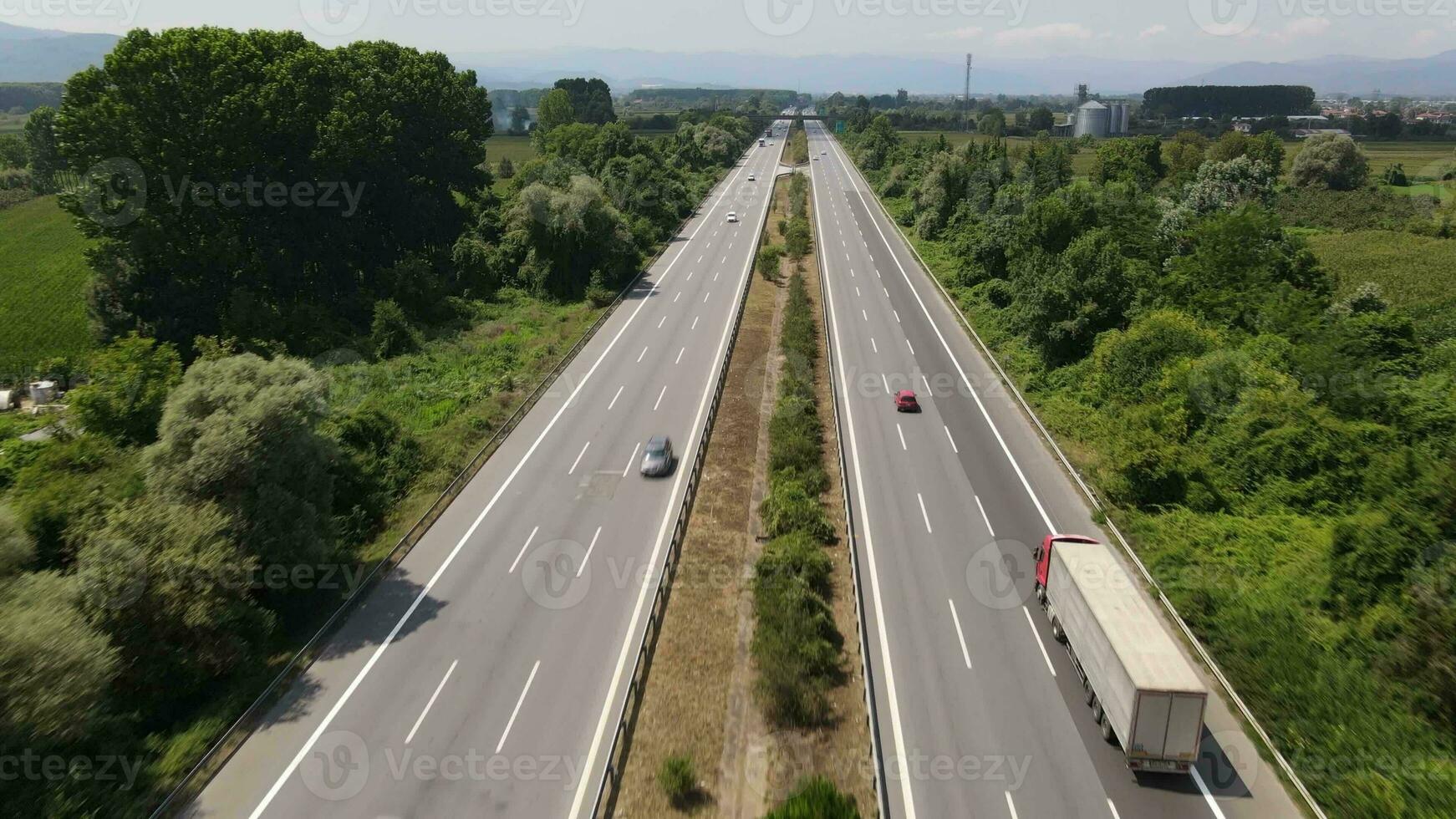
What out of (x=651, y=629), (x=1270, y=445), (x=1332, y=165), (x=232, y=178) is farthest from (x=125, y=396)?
(x=1332, y=165)

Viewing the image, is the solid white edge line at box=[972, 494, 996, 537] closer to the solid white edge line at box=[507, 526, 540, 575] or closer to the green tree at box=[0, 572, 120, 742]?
the solid white edge line at box=[507, 526, 540, 575]

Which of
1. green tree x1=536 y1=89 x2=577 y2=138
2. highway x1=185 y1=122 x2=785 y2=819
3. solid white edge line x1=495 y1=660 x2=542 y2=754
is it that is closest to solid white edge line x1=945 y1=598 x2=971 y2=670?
highway x1=185 y1=122 x2=785 y2=819

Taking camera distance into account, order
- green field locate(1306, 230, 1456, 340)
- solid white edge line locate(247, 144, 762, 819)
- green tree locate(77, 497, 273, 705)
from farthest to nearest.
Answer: green field locate(1306, 230, 1456, 340) < green tree locate(77, 497, 273, 705) < solid white edge line locate(247, 144, 762, 819)

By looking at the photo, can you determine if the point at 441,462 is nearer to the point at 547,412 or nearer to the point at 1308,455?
the point at 547,412

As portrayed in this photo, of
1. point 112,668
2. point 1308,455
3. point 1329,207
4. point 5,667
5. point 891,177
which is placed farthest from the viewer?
point 891,177

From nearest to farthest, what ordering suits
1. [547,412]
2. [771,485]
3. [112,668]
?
[112,668]
[771,485]
[547,412]

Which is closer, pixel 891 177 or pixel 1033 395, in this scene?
pixel 1033 395

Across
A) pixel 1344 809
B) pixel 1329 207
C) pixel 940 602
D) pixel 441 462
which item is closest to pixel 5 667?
pixel 441 462

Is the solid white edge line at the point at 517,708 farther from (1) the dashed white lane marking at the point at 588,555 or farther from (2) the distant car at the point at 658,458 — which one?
(2) the distant car at the point at 658,458
